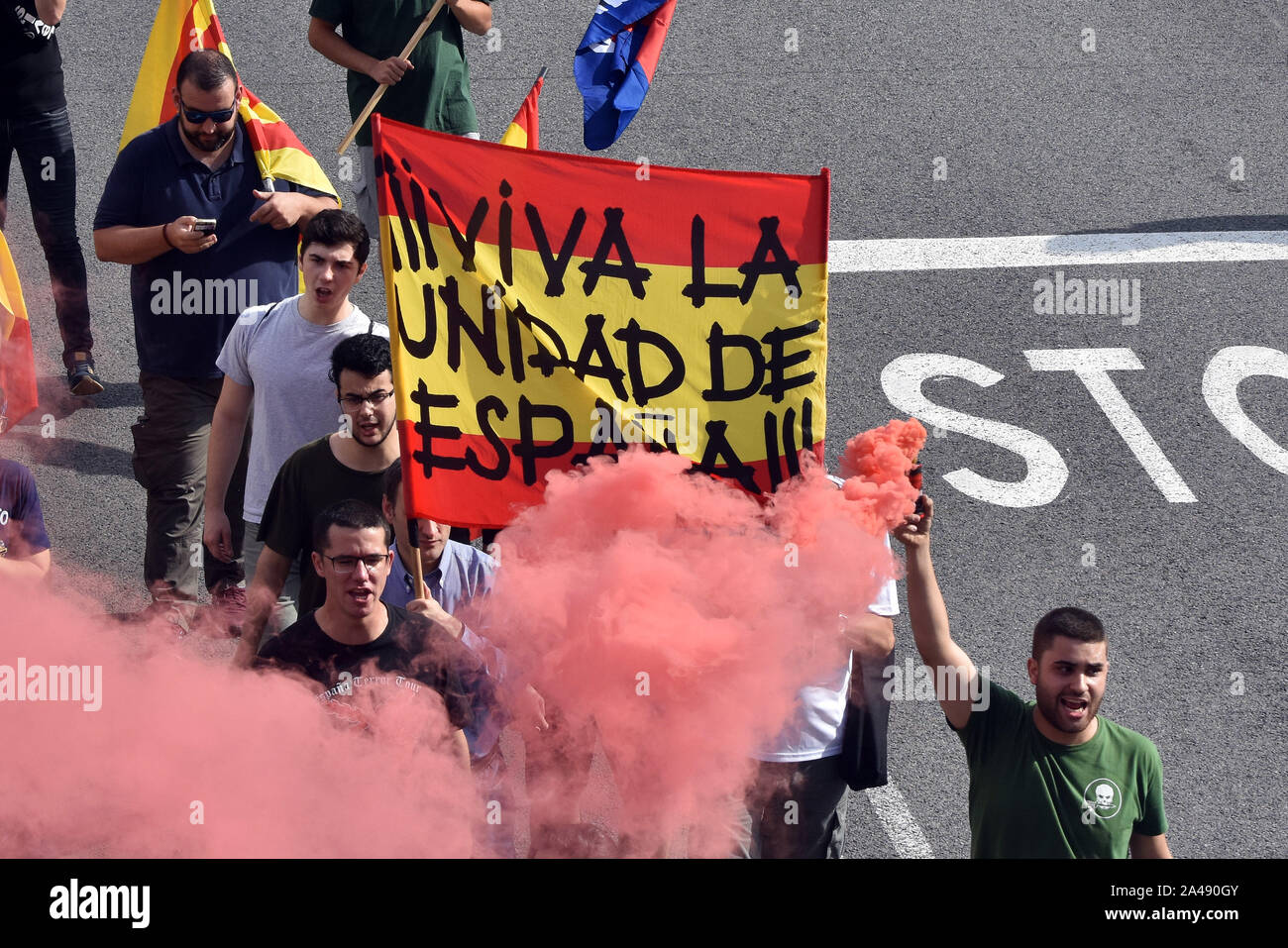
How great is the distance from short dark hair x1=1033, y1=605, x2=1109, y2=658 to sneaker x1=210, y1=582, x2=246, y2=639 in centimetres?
323

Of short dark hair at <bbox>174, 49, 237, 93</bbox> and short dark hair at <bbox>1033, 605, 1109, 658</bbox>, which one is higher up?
short dark hair at <bbox>174, 49, 237, 93</bbox>

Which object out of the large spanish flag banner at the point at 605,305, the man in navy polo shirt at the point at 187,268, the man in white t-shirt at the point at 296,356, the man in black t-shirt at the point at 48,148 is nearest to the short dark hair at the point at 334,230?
the man in white t-shirt at the point at 296,356

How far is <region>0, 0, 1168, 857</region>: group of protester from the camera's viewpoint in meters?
4.48

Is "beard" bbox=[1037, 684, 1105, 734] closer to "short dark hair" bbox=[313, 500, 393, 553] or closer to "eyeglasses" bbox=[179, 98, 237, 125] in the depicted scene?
"short dark hair" bbox=[313, 500, 393, 553]

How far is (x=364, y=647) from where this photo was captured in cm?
458

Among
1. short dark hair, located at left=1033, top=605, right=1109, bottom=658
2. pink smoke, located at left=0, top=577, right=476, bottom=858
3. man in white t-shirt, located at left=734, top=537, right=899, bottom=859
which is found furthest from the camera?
man in white t-shirt, located at left=734, top=537, right=899, bottom=859

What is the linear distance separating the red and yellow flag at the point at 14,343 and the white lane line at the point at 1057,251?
15.4 feet

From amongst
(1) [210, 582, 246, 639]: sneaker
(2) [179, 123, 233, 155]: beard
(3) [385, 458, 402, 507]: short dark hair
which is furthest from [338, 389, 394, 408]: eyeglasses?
(2) [179, 123, 233, 155]: beard

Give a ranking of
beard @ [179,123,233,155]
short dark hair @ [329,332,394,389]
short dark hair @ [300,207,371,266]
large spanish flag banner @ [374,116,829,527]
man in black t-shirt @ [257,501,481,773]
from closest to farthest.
Answer: man in black t-shirt @ [257,501,481,773], large spanish flag banner @ [374,116,829,527], short dark hair @ [329,332,394,389], short dark hair @ [300,207,371,266], beard @ [179,123,233,155]

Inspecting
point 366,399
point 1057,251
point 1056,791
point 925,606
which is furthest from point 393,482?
point 1057,251

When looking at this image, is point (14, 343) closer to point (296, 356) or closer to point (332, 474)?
point (296, 356)

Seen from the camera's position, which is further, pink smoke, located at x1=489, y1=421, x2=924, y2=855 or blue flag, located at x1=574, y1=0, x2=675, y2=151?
blue flag, located at x1=574, y1=0, x2=675, y2=151
